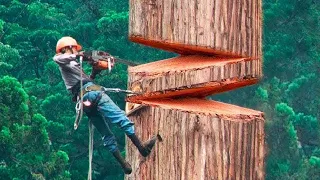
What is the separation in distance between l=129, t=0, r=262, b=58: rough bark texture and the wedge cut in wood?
0.19ft

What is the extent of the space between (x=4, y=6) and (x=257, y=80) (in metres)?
25.2

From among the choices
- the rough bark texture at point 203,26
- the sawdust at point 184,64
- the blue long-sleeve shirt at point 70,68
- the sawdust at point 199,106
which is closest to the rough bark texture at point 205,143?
the sawdust at point 199,106

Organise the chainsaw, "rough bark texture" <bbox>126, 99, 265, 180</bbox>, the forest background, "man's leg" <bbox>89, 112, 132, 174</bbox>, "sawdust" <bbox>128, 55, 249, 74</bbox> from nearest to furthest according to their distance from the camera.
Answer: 1. "rough bark texture" <bbox>126, 99, 265, 180</bbox>
2. "sawdust" <bbox>128, 55, 249, 74</bbox>
3. the chainsaw
4. "man's leg" <bbox>89, 112, 132, 174</bbox>
5. the forest background

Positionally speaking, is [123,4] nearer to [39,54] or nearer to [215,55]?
[39,54]

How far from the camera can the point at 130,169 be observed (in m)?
6.90

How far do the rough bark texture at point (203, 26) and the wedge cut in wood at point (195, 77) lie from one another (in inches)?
2.3

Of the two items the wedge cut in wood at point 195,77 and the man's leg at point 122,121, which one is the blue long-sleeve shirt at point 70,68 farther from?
the wedge cut in wood at point 195,77

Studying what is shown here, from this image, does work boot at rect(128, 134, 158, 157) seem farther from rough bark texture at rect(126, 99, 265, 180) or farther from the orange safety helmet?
the orange safety helmet

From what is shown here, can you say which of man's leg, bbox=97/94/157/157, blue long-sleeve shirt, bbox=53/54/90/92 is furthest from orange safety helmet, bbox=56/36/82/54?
man's leg, bbox=97/94/157/157

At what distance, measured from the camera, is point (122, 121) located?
691cm

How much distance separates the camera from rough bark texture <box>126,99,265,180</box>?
21.9 feet

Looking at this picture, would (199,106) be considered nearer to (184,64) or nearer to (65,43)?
(184,64)

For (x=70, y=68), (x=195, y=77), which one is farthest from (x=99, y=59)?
(x=195, y=77)

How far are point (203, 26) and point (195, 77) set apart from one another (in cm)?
23
